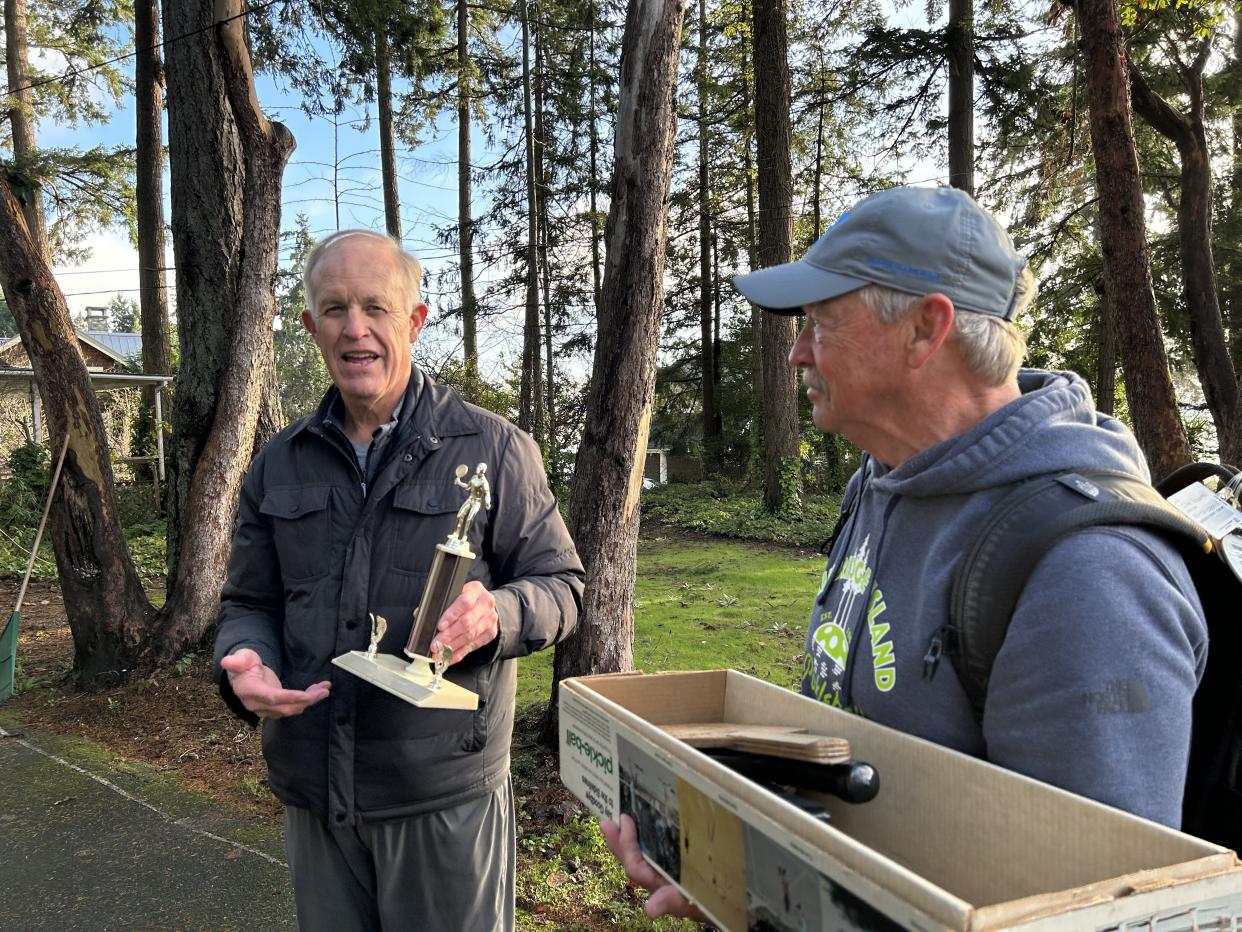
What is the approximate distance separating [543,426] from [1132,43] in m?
12.0

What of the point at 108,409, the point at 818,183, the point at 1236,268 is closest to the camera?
the point at 1236,268

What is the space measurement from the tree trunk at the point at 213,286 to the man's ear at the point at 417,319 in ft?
14.6

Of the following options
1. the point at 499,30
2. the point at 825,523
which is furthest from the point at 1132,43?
the point at 499,30

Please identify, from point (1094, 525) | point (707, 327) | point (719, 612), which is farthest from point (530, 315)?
point (1094, 525)

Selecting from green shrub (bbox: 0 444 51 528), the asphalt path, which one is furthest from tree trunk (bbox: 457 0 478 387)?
the asphalt path

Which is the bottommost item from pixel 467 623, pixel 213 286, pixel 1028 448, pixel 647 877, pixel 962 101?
pixel 647 877

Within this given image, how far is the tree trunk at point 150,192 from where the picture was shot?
1431 centimetres

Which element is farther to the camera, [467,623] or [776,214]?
[776,214]

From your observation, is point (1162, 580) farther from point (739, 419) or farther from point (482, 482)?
point (739, 419)

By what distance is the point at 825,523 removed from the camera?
14852 mm

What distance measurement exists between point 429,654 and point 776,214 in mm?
13884

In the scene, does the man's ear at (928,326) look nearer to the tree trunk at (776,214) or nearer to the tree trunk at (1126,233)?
the tree trunk at (1126,233)

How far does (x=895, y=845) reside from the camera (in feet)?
4.18

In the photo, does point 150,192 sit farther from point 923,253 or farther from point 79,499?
point 923,253
